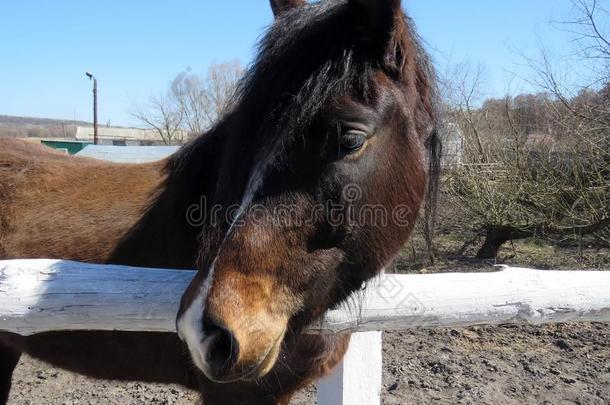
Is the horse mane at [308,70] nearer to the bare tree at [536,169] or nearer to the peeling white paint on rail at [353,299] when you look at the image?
the peeling white paint on rail at [353,299]

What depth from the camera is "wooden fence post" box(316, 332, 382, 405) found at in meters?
2.32

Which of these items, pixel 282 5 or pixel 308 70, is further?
pixel 282 5

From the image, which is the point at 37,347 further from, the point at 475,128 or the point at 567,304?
the point at 475,128

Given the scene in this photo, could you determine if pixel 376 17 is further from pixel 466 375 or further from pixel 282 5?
pixel 466 375

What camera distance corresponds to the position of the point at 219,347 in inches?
51.1

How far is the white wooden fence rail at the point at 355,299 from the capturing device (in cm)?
158

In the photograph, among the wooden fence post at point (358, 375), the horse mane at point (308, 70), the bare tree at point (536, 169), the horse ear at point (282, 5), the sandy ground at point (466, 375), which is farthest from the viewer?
the bare tree at point (536, 169)

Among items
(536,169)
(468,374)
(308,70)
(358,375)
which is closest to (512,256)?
(536,169)

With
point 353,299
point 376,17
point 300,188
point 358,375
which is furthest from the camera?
point 358,375

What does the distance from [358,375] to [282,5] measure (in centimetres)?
192

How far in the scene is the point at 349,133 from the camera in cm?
150

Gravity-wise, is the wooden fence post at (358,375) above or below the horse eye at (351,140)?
below

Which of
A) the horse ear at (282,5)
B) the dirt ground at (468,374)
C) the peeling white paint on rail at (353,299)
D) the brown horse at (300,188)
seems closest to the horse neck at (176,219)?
the brown horse at (300,188)

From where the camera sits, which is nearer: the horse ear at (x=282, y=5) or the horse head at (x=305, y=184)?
the horse head at (x=305, y=184)
